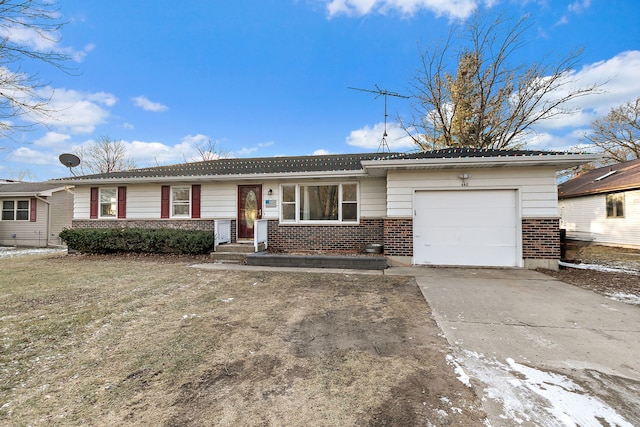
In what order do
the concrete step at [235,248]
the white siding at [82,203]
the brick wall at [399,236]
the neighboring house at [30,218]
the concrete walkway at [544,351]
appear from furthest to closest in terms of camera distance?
the neighboring house at [30,218], the white siding at [82,203], the concrete step at [235,248], the brick wall at [399,236], the concrete walkway at [544,351]

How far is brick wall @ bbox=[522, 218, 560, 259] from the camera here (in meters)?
7.16

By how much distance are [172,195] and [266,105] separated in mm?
8328

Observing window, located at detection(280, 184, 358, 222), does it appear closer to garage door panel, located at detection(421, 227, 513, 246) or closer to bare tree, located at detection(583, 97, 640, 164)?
garage door panel, located at detection(421, 227, 513, 246)

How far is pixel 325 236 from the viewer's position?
9266 millimetres

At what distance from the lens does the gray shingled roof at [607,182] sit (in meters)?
12.6

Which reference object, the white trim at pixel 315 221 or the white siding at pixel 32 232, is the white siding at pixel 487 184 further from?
the white siding at pixel 32 232

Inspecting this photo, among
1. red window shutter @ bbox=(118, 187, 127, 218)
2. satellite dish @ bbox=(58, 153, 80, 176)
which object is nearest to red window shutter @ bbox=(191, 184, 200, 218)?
red window shutter @ bbox=(118, 187, 127, 218)

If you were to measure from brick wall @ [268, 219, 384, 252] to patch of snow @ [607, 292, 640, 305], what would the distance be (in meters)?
5.14

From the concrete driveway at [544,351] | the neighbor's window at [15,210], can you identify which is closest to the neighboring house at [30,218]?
the neighbor's window at [15,210]

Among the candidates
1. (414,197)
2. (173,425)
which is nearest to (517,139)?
(414,197)

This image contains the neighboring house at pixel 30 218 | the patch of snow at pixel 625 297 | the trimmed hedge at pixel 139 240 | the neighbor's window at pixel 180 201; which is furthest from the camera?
the neighboring house at pixel 30 218

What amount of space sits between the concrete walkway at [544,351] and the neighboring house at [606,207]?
10865 millimetres

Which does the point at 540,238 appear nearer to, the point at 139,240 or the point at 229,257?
the point at 229,257

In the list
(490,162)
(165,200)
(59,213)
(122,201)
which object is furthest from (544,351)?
(59,213)
